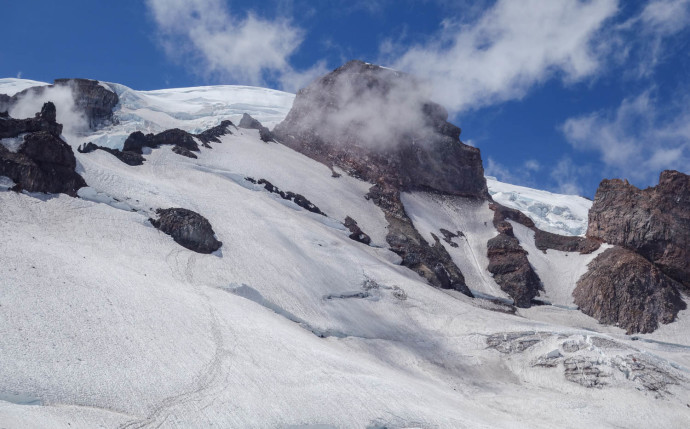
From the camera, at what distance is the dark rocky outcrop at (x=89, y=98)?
86062 mm

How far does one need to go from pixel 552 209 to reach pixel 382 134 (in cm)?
5512

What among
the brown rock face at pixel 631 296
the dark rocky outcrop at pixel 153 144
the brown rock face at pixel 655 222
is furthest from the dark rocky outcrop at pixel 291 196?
the brown rock face at pixel 655 222

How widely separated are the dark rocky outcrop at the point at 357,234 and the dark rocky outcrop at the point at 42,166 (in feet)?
91.6

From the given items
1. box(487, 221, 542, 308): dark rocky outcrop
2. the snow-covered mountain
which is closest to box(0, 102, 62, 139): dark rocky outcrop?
the snow-covered mountain

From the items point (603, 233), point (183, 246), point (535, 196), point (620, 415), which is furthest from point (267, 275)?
point (535, 196)

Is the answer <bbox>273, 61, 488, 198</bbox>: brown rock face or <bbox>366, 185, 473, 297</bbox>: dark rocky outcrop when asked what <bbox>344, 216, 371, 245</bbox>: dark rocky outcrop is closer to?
<bbox>366, 185, 473, 297</bbox>: dark rocky outcrop

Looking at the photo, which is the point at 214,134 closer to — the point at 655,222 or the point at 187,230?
the point at 187,230

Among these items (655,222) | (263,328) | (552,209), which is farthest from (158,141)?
(552,209)

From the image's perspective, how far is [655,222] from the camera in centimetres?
6662

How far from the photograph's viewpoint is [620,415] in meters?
29.2

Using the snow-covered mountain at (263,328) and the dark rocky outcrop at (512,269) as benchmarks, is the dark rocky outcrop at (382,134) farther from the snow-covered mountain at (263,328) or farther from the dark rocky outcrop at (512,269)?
the snow-covered mountain at (263,328)

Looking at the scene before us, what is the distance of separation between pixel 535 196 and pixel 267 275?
10989 centimetres

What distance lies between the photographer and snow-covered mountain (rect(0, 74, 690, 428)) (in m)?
19.3

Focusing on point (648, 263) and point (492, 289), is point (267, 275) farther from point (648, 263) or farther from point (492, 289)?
point (648, 263)
